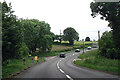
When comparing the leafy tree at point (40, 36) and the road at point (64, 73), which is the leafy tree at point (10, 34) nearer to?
the road at point (64, 73)

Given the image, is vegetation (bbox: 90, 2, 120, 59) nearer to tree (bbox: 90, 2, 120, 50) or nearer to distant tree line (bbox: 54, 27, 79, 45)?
tree (bbox: 90, 2, 120, 50)

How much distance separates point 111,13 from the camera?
21047mm

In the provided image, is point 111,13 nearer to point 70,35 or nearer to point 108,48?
point 108,48

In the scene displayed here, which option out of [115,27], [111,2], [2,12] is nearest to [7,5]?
[2,12]

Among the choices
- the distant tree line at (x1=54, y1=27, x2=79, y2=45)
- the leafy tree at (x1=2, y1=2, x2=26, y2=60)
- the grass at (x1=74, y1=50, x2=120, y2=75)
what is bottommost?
the grass at (x1=74, y1=50, x2=120, y2=75)

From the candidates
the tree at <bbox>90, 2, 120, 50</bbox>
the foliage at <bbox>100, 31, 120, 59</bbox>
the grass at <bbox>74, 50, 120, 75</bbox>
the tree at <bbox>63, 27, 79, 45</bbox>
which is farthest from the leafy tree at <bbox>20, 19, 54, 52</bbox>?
the tree at <bbox>63, 27, 79, 45</bbox>

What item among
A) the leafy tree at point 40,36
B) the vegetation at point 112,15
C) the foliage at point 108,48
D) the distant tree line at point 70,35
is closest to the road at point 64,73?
the vegetation at point 112,15

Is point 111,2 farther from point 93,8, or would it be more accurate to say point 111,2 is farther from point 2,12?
point 2,12

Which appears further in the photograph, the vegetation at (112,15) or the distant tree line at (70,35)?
the distant tree line at (70,35)

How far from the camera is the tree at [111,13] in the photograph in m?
16.0

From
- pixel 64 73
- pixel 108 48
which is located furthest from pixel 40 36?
pixel 64 73

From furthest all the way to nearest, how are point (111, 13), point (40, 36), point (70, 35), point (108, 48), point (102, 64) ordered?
point (70, 35)
point (40, 36)
point (108, 48)
point (111, 13)
point (102, 64)

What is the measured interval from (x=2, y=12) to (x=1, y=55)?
12.8 feet

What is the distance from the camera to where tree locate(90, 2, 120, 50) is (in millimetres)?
16027
